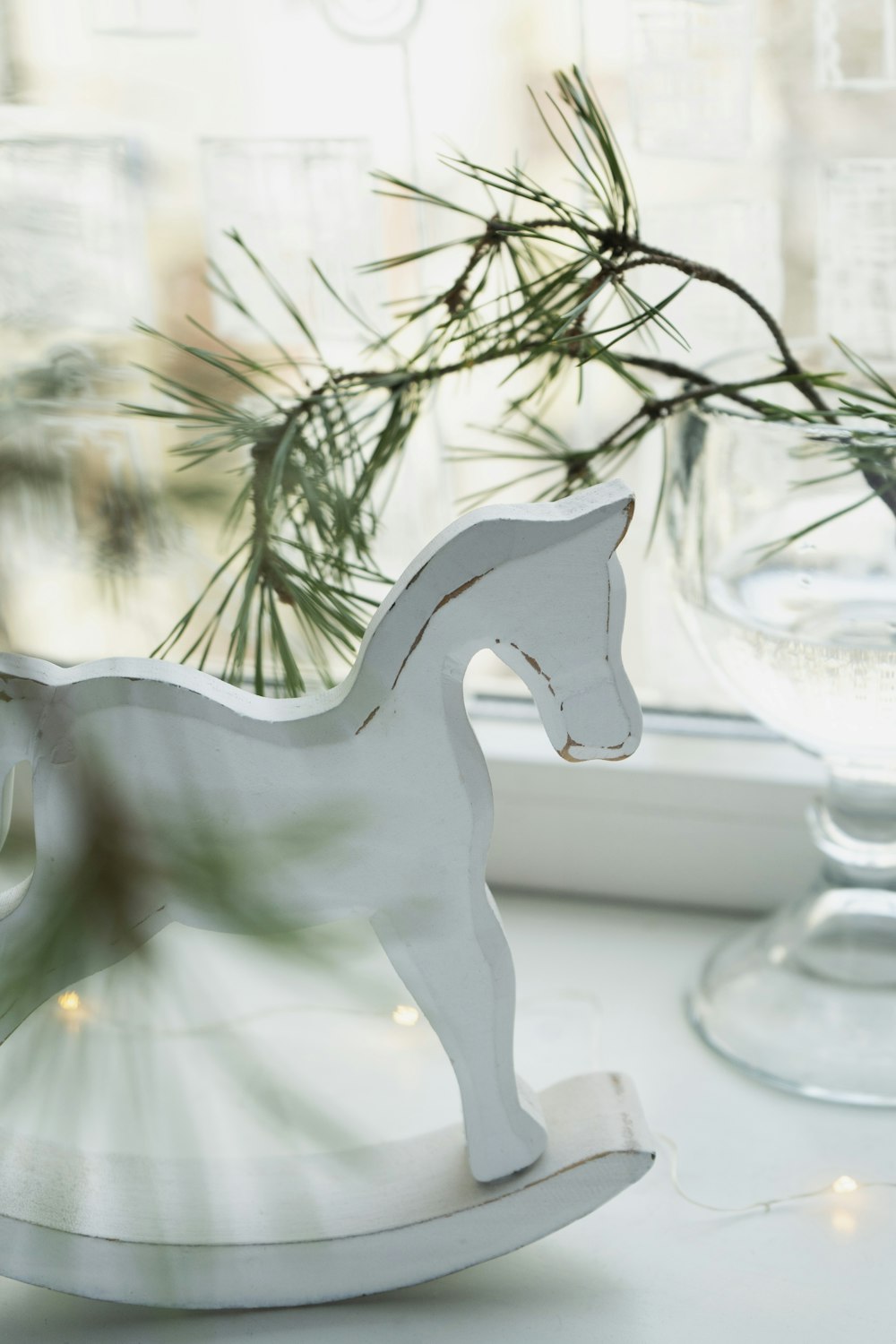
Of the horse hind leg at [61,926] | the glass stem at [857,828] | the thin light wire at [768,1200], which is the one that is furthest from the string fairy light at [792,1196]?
the horse hind leg at [61,926]

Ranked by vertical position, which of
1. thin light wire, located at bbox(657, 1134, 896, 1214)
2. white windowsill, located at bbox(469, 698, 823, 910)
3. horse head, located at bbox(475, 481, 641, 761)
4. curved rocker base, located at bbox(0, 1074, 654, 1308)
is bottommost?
thin light wire, located at bbox(657, 1134, 896, 1214)

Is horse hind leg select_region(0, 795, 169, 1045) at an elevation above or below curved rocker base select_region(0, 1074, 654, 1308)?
above

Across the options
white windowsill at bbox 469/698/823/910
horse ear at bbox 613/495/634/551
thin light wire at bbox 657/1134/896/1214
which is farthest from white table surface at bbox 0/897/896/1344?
horse ear at bbox 613/495/634/551

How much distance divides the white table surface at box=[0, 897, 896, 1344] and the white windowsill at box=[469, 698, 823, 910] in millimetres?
103

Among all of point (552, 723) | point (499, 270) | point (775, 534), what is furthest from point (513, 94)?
point (552, 723)

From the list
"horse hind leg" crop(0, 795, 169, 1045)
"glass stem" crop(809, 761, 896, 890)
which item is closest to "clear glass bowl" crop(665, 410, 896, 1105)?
"glass stem" crop(809, 761, 896, 890)

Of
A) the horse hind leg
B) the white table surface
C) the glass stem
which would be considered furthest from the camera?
the glass stem

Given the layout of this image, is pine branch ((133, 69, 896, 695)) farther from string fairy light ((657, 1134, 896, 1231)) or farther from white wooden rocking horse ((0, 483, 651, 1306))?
string fairy light ((657, 1134, 896, 1231))

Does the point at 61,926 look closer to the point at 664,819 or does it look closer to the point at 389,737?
the point at 389,737

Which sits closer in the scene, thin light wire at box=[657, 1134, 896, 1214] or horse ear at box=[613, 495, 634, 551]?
horse ear at box=[613, 495, 634, 551]

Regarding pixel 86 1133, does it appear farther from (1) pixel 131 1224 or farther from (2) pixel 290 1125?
(2) pixel 290 1125

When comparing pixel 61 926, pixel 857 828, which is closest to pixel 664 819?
pixel 857 828

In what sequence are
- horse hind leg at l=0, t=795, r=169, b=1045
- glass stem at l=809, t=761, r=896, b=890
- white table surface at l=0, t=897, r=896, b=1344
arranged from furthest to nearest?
glass stem at l=809, t=761, r=896, b=890 < white table surface at l=0, t=897, r=896, b=1344 < horse hind leg at l=0, t=795, r=169, b=1045

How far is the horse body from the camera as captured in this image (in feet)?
1.12
